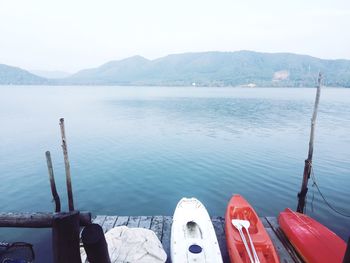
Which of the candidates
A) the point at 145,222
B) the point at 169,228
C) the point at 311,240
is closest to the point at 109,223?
the point at 145,222

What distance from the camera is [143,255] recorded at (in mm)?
7512

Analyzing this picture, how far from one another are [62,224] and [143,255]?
Result: 4.82 metres

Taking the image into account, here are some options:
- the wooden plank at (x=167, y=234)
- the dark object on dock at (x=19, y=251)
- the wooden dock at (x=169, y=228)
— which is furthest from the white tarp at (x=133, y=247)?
the dark object on dock at (x=19, y=251)

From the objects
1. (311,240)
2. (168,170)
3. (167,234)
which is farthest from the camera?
(168,170)

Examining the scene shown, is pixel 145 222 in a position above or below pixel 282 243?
above

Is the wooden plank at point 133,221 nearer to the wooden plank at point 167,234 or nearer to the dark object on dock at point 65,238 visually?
the wooden plank at point 167,234

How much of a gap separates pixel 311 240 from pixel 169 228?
519cm

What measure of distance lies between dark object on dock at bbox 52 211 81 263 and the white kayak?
5.35 meters

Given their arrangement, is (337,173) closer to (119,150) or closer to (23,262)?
(119,150)

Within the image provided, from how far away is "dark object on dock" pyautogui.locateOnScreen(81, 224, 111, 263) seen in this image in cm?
355

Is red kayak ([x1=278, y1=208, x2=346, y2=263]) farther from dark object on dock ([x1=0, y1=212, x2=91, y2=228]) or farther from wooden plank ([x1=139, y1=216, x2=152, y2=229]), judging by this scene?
dark object on dock ([x1=0, y1=212, x2=91, y2=228])

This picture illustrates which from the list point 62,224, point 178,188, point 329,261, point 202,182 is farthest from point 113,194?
point 62,224

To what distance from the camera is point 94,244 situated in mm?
3562

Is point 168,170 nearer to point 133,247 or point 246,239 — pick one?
point 246,239
